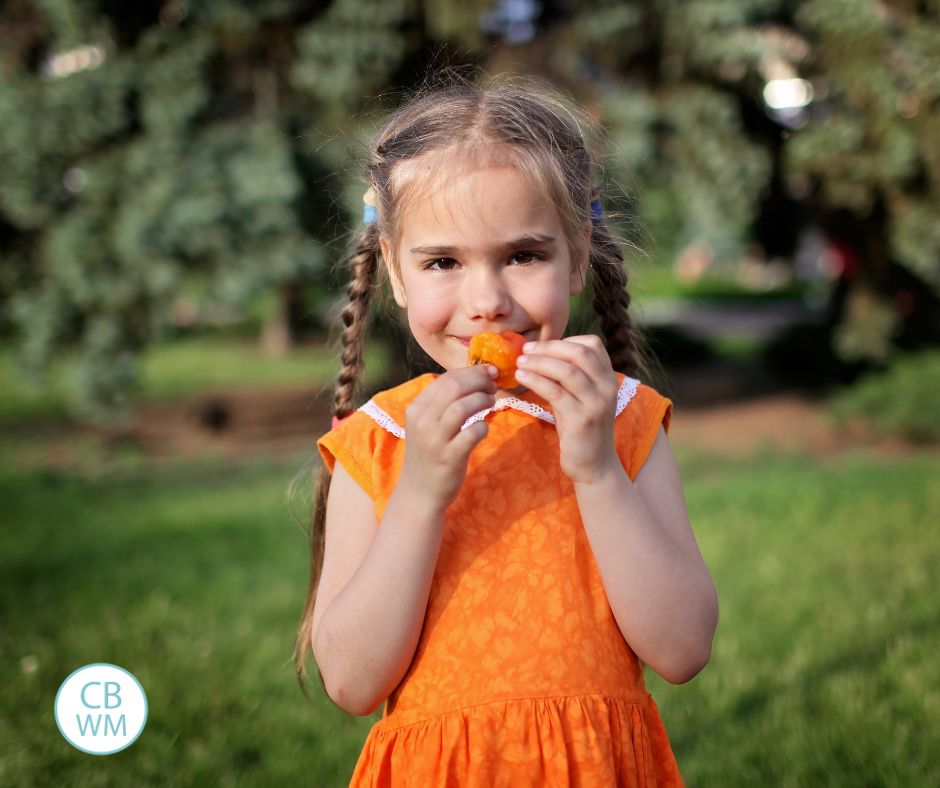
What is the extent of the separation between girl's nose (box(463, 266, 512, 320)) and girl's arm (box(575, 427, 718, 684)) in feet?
1.00

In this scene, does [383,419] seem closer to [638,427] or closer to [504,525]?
[504,525]

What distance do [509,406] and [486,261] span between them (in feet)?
0.91

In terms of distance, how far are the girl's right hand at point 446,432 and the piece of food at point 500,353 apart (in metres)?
0.02

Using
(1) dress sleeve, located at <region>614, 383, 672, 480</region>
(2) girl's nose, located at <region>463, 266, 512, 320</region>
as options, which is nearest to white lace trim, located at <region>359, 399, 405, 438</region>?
(2) girl's nose, located at <region>463, 266, 512, 320</region>

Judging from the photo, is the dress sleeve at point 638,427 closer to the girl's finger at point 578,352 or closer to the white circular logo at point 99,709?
the girl's finger at point 578,352

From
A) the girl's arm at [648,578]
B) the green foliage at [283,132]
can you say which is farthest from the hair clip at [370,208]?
the green foliage at [283,132]

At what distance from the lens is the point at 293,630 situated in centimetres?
431

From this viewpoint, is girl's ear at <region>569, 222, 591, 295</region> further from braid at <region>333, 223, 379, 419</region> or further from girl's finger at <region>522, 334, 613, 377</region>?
braid at <region>333, 223, 379, 419</region>

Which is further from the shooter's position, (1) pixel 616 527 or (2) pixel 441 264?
(2) pixel 441 264

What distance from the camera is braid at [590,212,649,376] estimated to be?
79.5 inches

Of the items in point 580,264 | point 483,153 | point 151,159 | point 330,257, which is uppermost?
point 483,153

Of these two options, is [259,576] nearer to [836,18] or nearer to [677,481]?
[677,481]

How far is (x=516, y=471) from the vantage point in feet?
5.63

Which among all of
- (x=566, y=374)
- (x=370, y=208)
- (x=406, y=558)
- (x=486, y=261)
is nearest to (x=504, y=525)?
(x=406, y=558)
